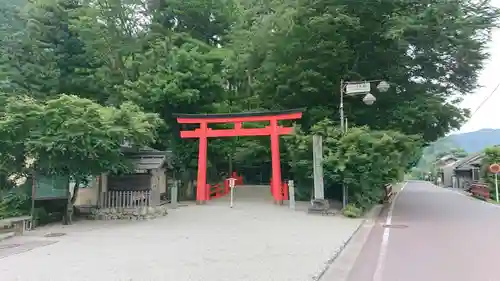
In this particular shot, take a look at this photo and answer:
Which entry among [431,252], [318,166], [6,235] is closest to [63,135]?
[6,235]

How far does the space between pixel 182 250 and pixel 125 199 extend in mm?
7280

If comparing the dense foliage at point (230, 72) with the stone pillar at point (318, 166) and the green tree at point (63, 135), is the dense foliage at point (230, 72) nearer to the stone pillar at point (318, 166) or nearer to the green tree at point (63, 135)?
the green tree at point (63, 135)

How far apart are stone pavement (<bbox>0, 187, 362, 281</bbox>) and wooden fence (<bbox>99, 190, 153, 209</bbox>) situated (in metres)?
1.42

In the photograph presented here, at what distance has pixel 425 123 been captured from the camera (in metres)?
19.7

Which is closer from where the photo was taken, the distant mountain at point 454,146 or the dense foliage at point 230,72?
the dense foliage at point 230,72

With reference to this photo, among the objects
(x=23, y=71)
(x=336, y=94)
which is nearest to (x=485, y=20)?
(x=336, y=94)

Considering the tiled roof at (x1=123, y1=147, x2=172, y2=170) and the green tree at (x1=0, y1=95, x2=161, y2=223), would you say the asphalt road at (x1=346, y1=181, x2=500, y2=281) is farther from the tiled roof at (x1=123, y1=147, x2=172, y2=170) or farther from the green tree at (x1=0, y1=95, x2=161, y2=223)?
the tiled roof at (x1=123, y1=147, x2=172, y2=170)

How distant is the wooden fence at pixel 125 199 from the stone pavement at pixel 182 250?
1.42m

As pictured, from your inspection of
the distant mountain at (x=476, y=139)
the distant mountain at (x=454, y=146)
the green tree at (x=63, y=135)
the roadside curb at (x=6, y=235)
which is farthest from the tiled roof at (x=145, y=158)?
the distant mountain at (x=476, y=139)

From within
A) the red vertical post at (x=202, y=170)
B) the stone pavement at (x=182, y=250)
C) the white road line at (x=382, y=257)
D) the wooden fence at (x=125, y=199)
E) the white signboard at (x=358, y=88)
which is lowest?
the white road line at (x=382, y=257)

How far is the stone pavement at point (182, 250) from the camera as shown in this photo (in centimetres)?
Answer: 666

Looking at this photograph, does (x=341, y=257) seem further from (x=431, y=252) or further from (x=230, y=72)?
(x=230, y=72)

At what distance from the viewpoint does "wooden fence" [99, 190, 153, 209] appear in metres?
15.1

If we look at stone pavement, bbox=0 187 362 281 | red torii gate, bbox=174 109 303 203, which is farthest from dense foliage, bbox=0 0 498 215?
stone pavement, bbox=0 187 362 281
